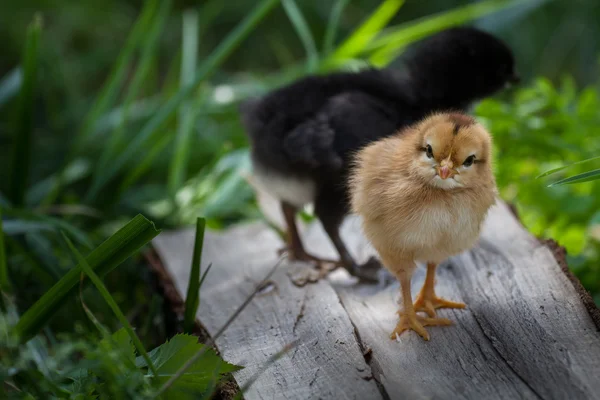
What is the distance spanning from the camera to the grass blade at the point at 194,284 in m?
2.09

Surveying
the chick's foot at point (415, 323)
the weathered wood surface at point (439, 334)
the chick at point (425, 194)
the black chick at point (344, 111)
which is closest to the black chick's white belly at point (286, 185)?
the black chick at point (344, 111)

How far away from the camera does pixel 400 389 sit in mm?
1848

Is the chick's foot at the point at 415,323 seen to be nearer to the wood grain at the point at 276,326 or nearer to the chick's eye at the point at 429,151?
the wood grain at the point at 276,326

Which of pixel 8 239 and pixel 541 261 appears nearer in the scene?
pixel 541 261

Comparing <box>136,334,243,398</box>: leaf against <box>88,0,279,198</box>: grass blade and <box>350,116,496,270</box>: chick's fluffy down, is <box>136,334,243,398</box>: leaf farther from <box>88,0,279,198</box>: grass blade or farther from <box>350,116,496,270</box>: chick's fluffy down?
<box>88,0,279,198</box>: grass blade

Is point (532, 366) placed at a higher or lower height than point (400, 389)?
lower

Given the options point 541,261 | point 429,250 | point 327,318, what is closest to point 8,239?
point 327,318

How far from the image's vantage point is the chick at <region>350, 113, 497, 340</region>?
6.30 feet

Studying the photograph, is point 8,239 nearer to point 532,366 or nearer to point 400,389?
point 400,389

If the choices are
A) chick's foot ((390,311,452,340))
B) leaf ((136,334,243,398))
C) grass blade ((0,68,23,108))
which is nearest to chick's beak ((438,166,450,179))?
chick's foot ((390,311,452,340))

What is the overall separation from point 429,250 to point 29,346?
127 cm

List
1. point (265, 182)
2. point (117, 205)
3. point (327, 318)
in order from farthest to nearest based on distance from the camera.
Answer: point (117, 205)
point (265, 182)
point (327, 318)

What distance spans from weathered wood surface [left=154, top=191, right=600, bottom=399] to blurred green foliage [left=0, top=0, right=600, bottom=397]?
28 cm

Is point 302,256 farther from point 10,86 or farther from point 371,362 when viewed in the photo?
point 10,86
